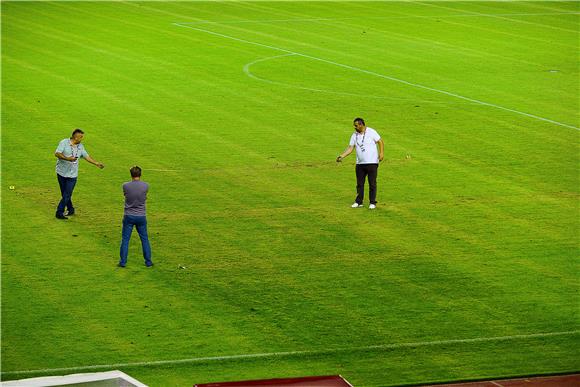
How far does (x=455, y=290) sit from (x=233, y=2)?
43.0m

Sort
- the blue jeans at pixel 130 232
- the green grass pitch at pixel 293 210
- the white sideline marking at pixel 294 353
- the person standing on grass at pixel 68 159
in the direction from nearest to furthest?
the white sideline marking at pixel 294 353 → the green grass pitch at pixel 293 210 → the blue jeans at pixel 130 232 → the person standing on grass at pixel 68 159

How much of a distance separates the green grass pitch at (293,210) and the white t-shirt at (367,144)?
1.09 m

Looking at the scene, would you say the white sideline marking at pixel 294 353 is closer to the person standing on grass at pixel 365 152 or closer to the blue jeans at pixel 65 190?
the person standing on grass at pixel 365 152

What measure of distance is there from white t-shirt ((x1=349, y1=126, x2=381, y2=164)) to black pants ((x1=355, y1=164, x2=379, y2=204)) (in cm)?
10

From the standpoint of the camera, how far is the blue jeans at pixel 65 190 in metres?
23.7

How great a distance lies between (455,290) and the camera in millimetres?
20359

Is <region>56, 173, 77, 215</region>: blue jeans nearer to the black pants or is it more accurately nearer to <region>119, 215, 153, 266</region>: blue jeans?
<region>119, 215, 153, 266</region>: blue jeans

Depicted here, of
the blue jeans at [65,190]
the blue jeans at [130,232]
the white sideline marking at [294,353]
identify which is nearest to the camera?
the white sideline marking at [294,353]

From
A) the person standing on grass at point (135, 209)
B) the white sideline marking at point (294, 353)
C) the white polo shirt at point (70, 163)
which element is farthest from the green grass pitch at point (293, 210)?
the white polo shirt at point (70, 163)

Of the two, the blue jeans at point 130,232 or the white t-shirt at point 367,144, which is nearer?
the blue jeans at point 130,232

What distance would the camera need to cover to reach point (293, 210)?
25203 millimetres

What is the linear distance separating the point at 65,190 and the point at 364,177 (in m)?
5.75

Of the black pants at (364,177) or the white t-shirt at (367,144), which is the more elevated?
the white t-shirt at (367,144)

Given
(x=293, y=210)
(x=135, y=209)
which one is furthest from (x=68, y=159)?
(x=293, y=210)
